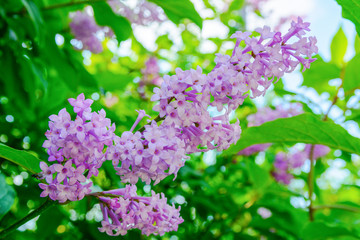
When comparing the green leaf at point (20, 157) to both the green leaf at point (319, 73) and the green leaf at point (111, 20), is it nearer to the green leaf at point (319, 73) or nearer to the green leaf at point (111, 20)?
the green leaf at point (111, 20)

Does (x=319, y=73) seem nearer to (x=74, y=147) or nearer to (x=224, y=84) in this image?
(x=224, y=84)

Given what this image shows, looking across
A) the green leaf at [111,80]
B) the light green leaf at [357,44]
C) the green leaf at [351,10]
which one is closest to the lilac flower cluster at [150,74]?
the green leaf at [111,80]

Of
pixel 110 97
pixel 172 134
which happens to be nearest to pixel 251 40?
pixel 172 134

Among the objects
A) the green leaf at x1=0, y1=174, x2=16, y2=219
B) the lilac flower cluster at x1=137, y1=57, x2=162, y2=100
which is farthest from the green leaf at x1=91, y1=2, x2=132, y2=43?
the green leaf at x1=0, y1=174, x2=16, y2=219

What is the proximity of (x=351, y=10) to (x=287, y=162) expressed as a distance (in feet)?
5.53

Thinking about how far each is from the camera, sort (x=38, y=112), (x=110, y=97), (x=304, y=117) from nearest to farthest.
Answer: (x=304, y=117) → (x=38, y=112) → (x=110, y=97)

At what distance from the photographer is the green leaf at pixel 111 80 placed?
2.41 meters

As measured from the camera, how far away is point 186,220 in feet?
6.25

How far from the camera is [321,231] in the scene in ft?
5.47

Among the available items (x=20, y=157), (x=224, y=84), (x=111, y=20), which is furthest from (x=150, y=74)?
(x=224, y=84)

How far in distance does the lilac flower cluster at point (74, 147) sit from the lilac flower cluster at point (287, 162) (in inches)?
80.5

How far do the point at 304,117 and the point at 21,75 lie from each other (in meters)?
1.31

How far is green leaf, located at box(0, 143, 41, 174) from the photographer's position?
892 millimetres

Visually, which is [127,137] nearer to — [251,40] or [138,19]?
[251,40]
